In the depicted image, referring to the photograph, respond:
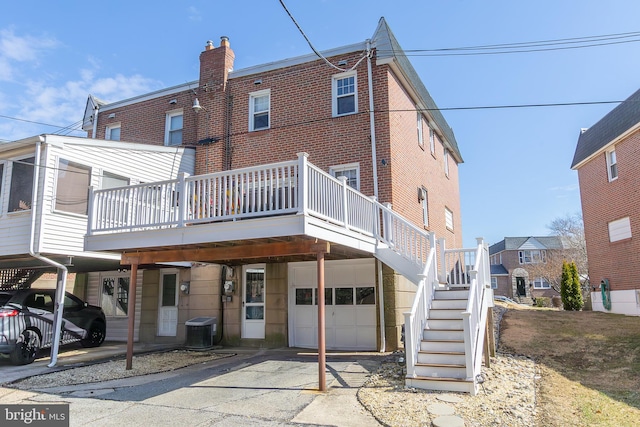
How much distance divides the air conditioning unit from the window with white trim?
8.01 m

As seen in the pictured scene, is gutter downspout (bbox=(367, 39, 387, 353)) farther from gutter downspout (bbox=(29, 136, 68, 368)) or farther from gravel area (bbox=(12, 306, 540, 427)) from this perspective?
gutter downspout (bbox=(29, 136, 68, 368))

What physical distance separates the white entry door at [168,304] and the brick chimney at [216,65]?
6.09 m

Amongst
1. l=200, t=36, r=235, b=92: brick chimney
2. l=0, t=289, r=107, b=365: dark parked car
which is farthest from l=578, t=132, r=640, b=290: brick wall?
l=0, t=289, r=107, b=365: dark parked car

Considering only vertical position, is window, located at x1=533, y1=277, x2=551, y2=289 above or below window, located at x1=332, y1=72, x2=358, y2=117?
below

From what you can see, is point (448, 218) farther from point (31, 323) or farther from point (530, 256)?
point (530, 256)

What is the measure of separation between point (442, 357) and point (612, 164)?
15.0 metres

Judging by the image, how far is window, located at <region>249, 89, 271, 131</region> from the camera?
44.3 ft

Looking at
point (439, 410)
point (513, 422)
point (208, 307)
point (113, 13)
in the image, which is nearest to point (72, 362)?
point (208, 307)

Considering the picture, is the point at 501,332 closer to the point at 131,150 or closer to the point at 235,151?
the point at 235,151

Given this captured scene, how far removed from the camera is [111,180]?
12031 mm

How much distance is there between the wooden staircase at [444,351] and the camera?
685cm

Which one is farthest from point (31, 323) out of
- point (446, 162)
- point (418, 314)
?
A: point (446, 162)

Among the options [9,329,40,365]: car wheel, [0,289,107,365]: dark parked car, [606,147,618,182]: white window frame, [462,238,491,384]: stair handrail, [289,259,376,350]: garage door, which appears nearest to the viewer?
[462,238,491,384]: stair handrail

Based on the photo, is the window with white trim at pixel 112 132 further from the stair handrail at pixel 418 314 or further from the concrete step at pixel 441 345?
the concrete step at pixel 441 345
